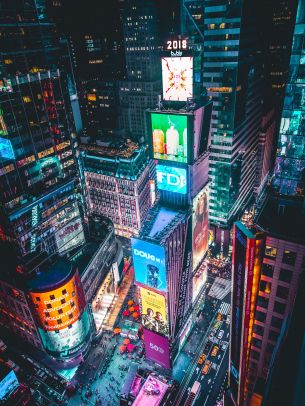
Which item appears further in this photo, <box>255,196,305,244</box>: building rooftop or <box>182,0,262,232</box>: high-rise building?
<box>182,0,262,232</box>: high-rise building

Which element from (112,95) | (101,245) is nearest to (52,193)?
(101,245)

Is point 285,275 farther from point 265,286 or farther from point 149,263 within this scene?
point 149,263

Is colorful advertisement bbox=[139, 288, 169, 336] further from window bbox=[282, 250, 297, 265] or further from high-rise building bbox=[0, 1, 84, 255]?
window bbox=[282, 250, 297, 265]

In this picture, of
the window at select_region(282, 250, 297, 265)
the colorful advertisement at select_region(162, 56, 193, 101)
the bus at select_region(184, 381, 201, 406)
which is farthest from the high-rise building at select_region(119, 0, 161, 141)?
the window at select_region(282, 250, 297, 265)

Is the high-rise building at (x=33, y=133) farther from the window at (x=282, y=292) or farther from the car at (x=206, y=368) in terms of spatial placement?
the window at (x=282, y=292)

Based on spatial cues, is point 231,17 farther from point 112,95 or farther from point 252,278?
point 112,95

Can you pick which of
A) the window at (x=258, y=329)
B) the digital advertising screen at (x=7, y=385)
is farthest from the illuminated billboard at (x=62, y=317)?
the window at (x=258, y=329)
